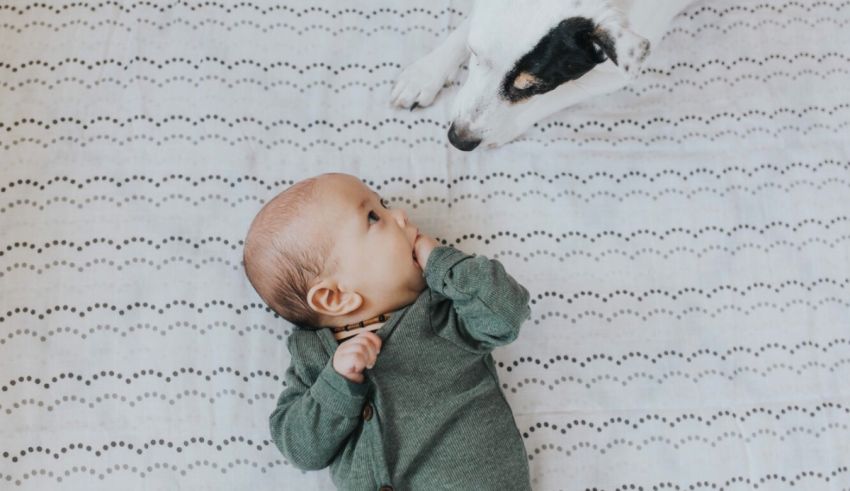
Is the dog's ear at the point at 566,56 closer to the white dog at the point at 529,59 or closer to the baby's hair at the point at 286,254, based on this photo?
the white dog at the point at 529,59

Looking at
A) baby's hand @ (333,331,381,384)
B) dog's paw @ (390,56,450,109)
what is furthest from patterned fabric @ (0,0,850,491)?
baby's hand @ (333,331,381,384)

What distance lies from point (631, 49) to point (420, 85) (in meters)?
0.55

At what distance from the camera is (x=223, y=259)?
1684mm

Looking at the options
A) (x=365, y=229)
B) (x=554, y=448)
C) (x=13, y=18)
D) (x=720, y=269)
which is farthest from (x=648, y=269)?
(x=13, y=18)

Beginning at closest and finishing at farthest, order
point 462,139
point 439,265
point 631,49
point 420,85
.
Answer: point 631,49 < point 439,265 < point 462,139 < point 420,85

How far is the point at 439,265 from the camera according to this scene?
58.7 inches

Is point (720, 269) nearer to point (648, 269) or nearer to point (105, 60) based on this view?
point (648, 269)

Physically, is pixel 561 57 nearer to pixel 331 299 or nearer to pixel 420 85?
pixel 420 85

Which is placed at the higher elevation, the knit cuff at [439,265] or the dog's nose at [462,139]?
the dog's nose at [462,139]

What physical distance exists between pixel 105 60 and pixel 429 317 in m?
0.96

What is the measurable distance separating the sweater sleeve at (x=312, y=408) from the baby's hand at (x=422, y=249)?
0.24m

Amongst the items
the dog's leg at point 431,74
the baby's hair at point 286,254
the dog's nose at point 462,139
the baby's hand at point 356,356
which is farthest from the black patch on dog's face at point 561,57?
the baby's hand at point 356,356

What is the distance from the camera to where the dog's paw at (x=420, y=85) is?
5.87ft

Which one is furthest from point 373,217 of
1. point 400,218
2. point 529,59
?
point 529,59
